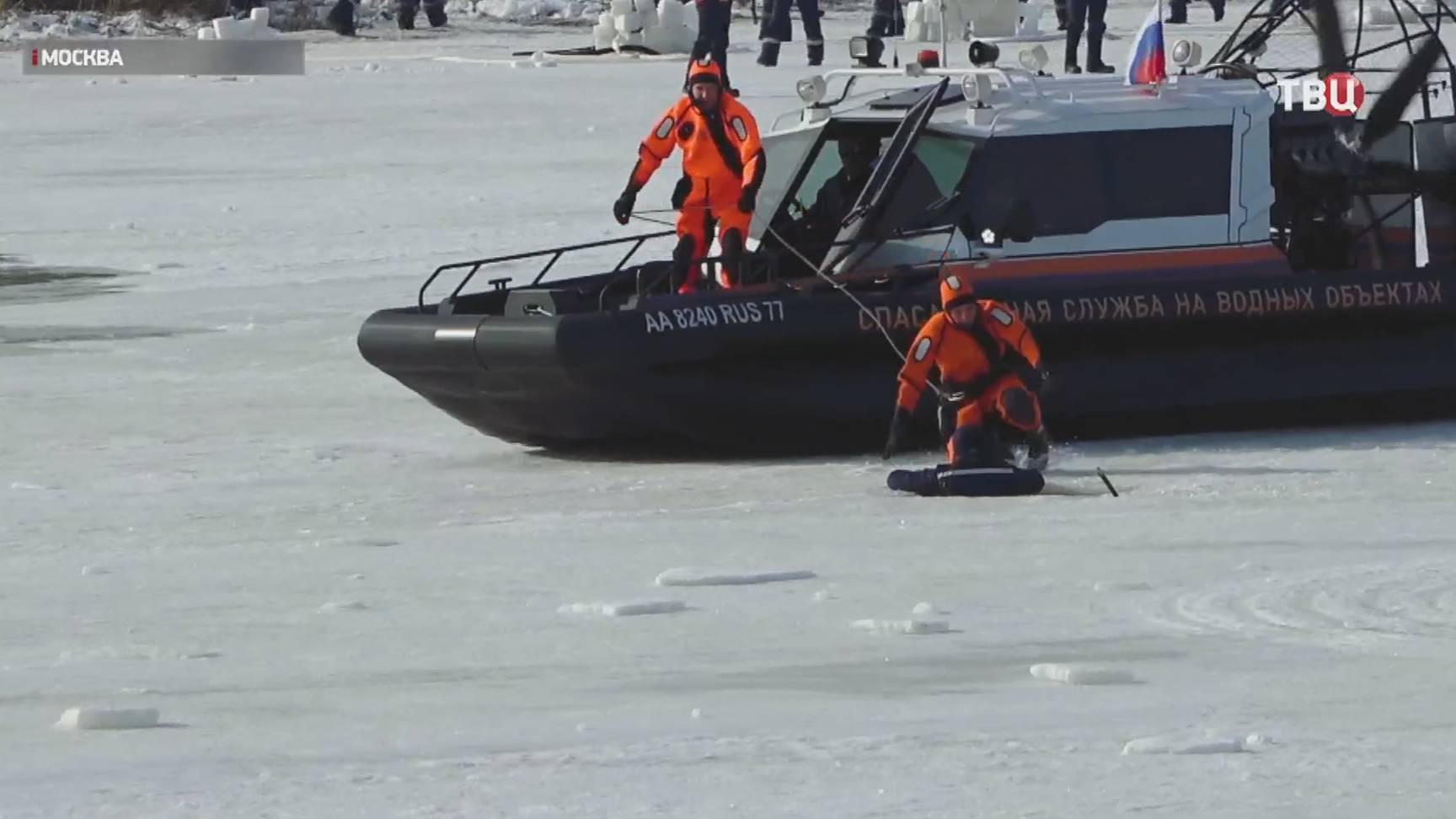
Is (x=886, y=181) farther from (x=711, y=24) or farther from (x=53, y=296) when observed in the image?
(x=711, y=24)

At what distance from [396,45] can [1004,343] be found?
21.9 metres

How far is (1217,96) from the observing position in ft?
32.4

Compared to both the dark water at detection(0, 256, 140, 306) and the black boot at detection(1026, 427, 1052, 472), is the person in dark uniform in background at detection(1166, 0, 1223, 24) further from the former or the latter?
the black boot at detection(1026, 427, 1052, 472)

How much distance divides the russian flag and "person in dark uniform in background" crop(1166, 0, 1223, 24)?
18.8 m

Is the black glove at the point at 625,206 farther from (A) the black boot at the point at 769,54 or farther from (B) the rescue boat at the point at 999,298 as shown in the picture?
(A) the black boot at the point at 769,54

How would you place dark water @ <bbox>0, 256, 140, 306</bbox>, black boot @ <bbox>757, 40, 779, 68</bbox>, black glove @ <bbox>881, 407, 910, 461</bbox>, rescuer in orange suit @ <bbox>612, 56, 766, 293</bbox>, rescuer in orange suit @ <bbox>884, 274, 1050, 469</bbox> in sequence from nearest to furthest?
rescuer in orange suit @ <bbox>884, 274, 1050, 469</bbox> → black glove @ <bbox>881, 407, 910, 461</bbox> → rescuer in orange suit @ <bbox>612, 56, 766, 293</bbox> → dark water @ <bbox>0, 256, 140, 306</bbox> → black boot @ <bbox>757, 40, 779, 68</bbox>

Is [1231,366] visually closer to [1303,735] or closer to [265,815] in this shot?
[1303,735]

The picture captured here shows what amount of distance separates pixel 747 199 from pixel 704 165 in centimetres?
29

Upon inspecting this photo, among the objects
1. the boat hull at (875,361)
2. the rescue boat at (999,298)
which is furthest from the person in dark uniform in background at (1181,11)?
the boat hull at (875,361)

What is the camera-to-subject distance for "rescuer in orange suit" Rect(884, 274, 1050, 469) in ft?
28.4

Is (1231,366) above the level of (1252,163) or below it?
below

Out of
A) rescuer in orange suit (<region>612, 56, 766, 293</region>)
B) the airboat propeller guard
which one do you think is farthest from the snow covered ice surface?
the airboat propeller guard

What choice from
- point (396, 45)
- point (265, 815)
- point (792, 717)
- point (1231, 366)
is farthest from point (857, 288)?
point (396, 45)

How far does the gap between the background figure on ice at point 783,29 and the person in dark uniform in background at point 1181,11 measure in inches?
168
